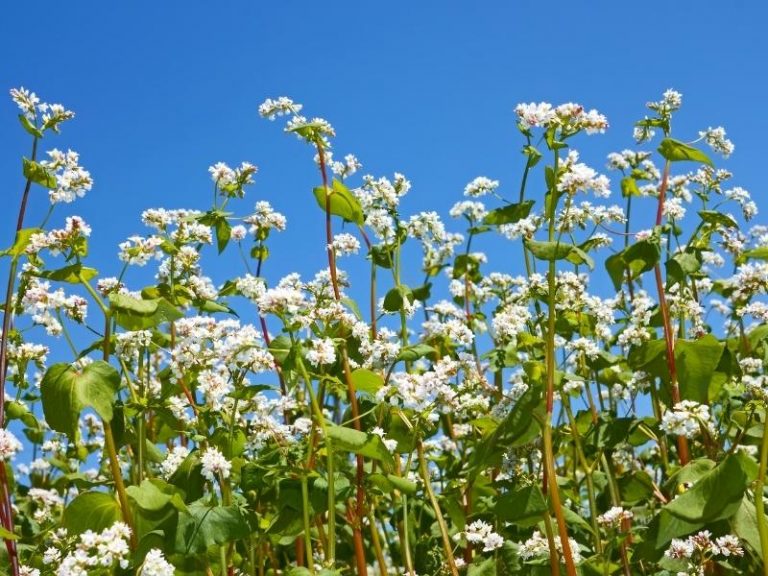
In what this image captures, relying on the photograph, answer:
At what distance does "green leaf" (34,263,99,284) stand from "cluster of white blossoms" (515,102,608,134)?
2.29 m

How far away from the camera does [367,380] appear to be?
15.8 ft

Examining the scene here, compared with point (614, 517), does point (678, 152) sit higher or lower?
higher

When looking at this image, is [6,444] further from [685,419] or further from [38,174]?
[685,419]

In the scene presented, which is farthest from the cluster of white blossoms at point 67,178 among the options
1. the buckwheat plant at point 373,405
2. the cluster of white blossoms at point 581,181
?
the cluster of white blossoms at point 581,181

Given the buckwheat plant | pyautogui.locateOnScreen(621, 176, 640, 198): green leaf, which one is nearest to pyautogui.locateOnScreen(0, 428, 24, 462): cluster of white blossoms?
the buckwheat plant

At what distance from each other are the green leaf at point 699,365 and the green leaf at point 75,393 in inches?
109

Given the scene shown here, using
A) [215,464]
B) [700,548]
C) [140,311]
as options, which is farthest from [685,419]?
[140,311]

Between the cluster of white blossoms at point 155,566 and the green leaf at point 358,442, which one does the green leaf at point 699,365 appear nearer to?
the green leaf at point 358,442

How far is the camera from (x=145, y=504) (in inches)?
152

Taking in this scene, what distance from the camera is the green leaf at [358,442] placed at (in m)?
4.00

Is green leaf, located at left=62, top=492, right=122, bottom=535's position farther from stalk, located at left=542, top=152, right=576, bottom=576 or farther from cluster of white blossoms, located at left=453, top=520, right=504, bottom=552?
stalk, located at left=542, top=152, right=576, bottom=576

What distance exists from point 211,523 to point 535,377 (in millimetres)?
1642

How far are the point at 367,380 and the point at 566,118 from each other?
5.54ft

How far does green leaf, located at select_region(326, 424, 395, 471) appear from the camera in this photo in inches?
157
